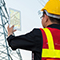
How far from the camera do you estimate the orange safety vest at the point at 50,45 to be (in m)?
1.66

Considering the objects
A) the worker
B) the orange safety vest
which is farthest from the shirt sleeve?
the orange safety vest

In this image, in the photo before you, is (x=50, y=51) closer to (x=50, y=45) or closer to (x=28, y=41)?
(x=50, y=45)

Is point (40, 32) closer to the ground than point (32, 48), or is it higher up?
higher up

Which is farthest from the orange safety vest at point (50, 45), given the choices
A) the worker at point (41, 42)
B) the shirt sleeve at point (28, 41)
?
the shirt sleeve at point (28, 41)

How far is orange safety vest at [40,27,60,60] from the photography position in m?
1.66

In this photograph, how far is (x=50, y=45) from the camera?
1662 millimetres

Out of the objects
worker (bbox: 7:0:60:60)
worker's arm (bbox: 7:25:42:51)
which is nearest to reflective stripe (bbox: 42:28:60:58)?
worker (bbox: 7:0:60:60)

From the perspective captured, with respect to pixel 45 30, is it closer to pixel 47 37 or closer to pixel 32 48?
pixel 47 37

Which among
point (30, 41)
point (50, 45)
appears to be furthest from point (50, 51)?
point (30, 41)

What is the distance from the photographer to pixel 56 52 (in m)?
1.70

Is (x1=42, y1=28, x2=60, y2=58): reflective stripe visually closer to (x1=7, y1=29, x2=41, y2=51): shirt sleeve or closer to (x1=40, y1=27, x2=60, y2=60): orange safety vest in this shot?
(x1=40, y1=27, x2=60, y2=60): orange safety vest

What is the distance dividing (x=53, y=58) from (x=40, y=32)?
0.40 metres

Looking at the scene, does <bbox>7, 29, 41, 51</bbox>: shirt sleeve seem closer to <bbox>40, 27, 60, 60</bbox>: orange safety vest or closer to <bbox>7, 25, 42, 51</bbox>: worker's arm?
<bbox>7, 25, 42, 51</bbox>: worker's arm

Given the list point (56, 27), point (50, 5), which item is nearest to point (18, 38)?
point (56, 27)
